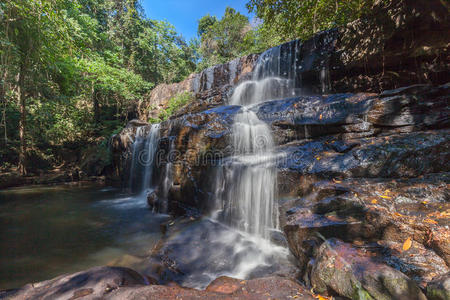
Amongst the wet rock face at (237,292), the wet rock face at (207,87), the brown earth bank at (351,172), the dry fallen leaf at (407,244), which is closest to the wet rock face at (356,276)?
the brown earth bank at (351,172)

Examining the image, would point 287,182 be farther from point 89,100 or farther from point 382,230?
point 89,100

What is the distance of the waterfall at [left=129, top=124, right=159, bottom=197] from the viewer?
850 centimetres

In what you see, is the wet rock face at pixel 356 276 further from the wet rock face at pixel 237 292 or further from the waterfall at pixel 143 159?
the waterfall at pixel 143 159

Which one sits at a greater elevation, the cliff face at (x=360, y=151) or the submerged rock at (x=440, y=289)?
the cliff face at (x=360, y=151)

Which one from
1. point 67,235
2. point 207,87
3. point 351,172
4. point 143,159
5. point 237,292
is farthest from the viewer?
point 207,87

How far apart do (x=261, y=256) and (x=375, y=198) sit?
1888 mm

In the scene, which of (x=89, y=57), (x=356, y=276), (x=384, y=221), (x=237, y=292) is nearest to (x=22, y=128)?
(x=89, y=57)

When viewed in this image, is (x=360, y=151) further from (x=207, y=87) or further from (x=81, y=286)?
(x=207, y=87)

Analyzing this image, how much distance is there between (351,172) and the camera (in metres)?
3.23

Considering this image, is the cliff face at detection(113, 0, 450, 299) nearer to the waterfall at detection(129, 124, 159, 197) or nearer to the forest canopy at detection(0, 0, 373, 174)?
the waterfall at detection(129, 124, 159, 197)

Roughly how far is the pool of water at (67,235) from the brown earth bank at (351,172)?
0.93 meters

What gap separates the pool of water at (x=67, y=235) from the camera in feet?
10.5

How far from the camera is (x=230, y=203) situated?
14.7ft

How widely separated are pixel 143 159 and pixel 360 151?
8.25 meters
